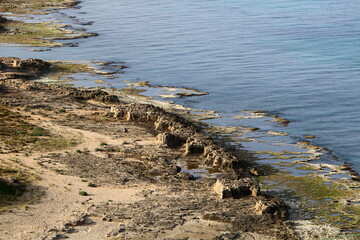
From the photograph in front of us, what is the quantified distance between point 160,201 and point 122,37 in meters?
46.7

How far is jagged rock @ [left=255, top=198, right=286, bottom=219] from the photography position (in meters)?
23.7

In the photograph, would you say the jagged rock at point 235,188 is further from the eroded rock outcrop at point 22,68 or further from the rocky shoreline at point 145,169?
the eroded rock outcrop at point 22,68

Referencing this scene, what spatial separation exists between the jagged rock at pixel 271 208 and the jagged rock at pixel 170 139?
8.53 meters

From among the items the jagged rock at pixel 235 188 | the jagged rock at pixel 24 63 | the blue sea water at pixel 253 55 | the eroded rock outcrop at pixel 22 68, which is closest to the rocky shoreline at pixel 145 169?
the jagged rock at pixel 235 188

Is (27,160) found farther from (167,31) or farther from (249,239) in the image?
(167,31)

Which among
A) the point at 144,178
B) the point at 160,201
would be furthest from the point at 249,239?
the point at 144,178

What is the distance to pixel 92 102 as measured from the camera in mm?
40000

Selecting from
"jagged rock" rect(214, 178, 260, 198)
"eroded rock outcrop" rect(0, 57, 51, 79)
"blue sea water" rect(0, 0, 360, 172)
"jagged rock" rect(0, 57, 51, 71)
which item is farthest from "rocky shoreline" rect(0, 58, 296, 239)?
"jagged rock" rect(0, 57, 51, 71)

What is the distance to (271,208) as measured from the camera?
23.8 m

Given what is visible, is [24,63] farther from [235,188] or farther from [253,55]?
[235,188]

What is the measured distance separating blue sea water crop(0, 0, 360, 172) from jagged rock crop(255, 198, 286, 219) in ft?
23.7

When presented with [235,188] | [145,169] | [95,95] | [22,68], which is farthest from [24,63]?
[235,188]

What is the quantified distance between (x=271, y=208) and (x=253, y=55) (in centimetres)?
3451

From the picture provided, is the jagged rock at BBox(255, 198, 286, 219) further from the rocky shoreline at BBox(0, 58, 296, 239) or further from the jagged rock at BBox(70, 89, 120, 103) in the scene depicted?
the jagged rock at BBox(70, 89, 120, 103)
